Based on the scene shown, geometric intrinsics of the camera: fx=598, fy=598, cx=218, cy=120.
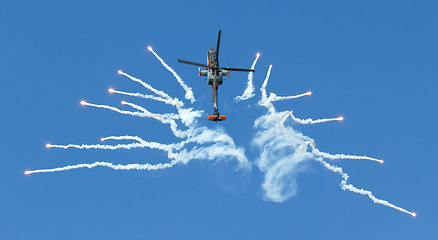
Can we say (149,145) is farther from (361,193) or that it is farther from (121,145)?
(361,193)

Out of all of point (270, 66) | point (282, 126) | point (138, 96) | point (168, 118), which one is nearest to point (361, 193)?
point (282, 126)

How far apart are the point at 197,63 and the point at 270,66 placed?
21569 millimetres

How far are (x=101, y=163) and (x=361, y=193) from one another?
190 feet

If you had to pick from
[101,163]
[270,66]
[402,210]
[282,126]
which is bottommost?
[402,210]

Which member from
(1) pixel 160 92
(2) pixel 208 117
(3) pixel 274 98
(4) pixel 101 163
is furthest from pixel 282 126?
(4) pixel 101 163

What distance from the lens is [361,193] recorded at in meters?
133

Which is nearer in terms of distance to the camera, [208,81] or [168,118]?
[208,81]

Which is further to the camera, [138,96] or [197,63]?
[138,96]

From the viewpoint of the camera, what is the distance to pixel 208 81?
127188 millimetres

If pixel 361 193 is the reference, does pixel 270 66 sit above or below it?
above

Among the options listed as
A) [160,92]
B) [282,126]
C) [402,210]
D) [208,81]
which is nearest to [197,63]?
[208,81]

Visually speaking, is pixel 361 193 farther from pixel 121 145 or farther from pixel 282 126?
pixel 121 145

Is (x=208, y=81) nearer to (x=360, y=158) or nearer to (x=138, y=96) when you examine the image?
(x=138, y=96)

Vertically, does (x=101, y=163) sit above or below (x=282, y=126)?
below
